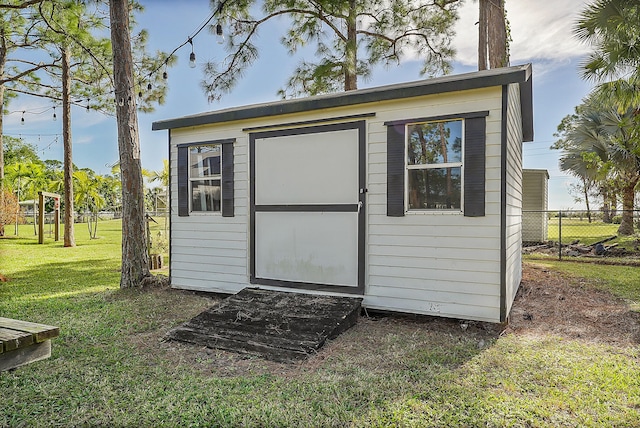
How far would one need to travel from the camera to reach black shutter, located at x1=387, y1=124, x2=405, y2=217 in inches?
169

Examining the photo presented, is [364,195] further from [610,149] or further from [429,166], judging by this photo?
[610,149]

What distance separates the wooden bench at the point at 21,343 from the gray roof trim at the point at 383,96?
11.4 feet

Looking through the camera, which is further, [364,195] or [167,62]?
[167,62]

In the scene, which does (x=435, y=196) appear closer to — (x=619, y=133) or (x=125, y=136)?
(x=125, y=136)

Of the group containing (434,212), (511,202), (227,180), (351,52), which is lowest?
(434,212)

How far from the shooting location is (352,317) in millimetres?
4219

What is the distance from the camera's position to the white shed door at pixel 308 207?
462cm

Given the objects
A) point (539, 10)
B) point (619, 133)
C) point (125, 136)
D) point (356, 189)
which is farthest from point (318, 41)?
point (619, 133)

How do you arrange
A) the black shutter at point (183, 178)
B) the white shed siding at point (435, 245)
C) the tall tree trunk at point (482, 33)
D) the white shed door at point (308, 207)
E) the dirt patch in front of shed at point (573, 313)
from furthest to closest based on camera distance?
the tall tree trunk at point (482, 33) < the black shutter at point (183, 178) < the white shed door at point (308, 207) < the dirt patch in front of shed at point (573, 313) < the white shed siding at point (435, 245)

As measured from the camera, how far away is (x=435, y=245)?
416 centimetres

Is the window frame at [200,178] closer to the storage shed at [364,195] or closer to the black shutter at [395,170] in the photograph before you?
the storage shed at [364,195]

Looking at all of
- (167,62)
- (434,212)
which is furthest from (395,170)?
(167,62)

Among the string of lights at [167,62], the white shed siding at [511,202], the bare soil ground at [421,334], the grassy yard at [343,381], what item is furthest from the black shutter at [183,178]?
the white shed siding at [511,202]

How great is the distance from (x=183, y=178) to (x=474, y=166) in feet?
13.3
